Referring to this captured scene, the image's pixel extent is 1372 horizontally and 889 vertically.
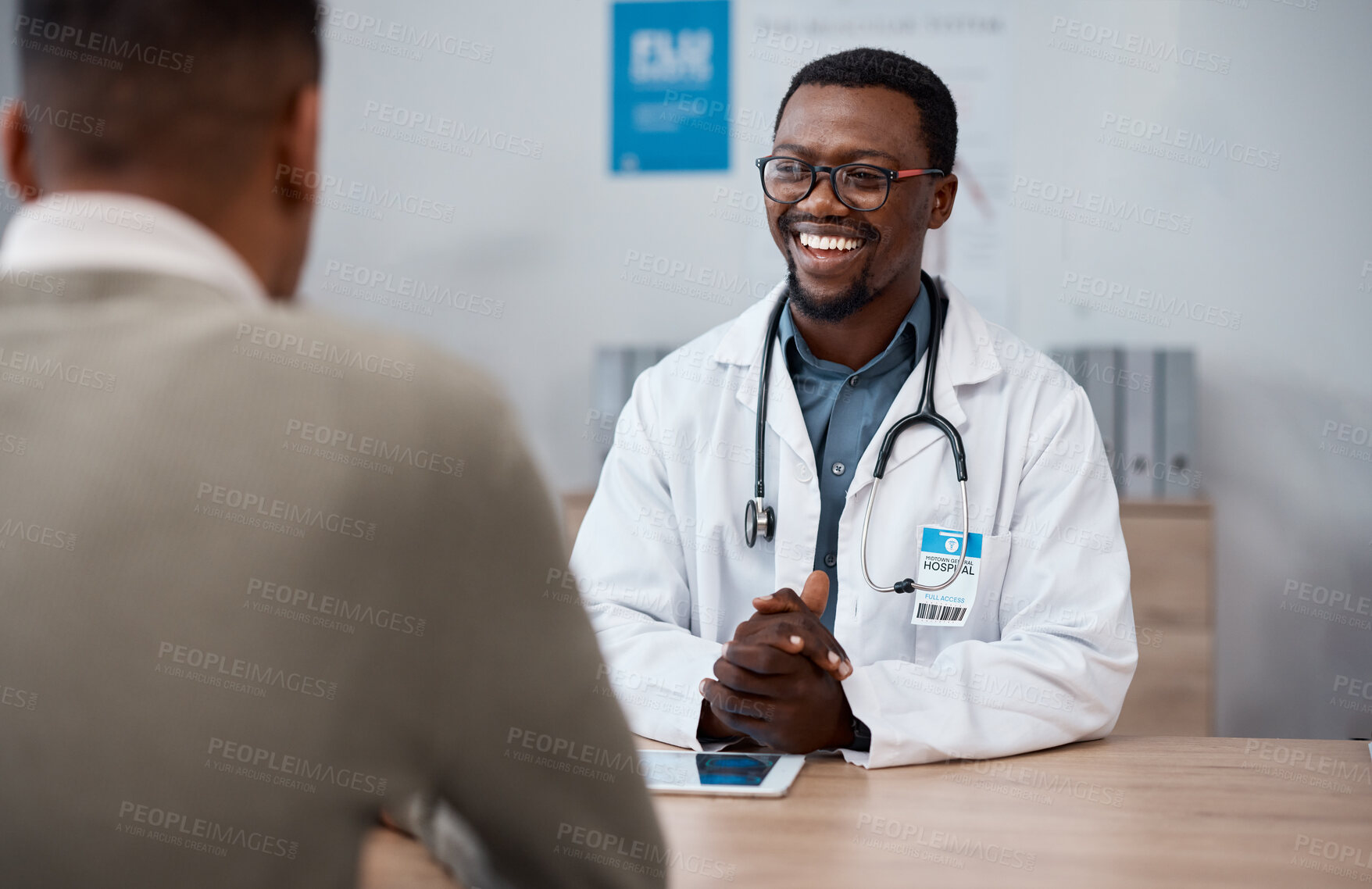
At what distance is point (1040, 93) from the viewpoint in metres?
3.11

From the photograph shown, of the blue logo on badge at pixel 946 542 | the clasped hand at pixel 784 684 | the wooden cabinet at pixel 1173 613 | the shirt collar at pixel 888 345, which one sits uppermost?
the shirt collar at pixel 888 345

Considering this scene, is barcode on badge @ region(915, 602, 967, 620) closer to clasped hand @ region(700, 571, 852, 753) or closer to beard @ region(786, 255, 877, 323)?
clasped hand @ region(700, 571, 852, 753)

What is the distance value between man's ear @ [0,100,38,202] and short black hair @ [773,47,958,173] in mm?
1453

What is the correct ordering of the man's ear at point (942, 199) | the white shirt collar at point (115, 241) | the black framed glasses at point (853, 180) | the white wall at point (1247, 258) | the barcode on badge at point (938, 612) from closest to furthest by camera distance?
the white shirt collar at point (115, 241) → the barcode on badge at point (938, 612) → the black framed glasses at point (853, 180) → the man's ear at point (942, 199) → the white wall at point (1247, 258)

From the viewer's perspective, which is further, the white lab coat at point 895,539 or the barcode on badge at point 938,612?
the barcode on badge at point 938,612

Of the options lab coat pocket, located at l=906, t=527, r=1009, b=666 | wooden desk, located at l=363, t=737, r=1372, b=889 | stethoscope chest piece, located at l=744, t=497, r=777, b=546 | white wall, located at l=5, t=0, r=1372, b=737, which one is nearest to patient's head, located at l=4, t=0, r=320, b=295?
wooden desk, located at l=363, t=737, r=1372, b=889

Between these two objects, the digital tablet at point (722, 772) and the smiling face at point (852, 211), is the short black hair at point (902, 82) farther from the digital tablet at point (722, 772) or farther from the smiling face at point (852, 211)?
the digital tablet at point (722, 772)

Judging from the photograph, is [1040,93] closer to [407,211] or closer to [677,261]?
[677,261]

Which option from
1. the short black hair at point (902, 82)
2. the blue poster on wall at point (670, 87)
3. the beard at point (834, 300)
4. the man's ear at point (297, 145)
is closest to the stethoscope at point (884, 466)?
the beard at point (834, 300)

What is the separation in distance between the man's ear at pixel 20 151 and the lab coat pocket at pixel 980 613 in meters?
1.29

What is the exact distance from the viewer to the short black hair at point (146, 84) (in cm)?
62

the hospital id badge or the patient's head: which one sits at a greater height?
the patient's head

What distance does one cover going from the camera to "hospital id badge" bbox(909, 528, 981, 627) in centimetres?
163

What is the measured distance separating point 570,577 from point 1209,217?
2.95m
